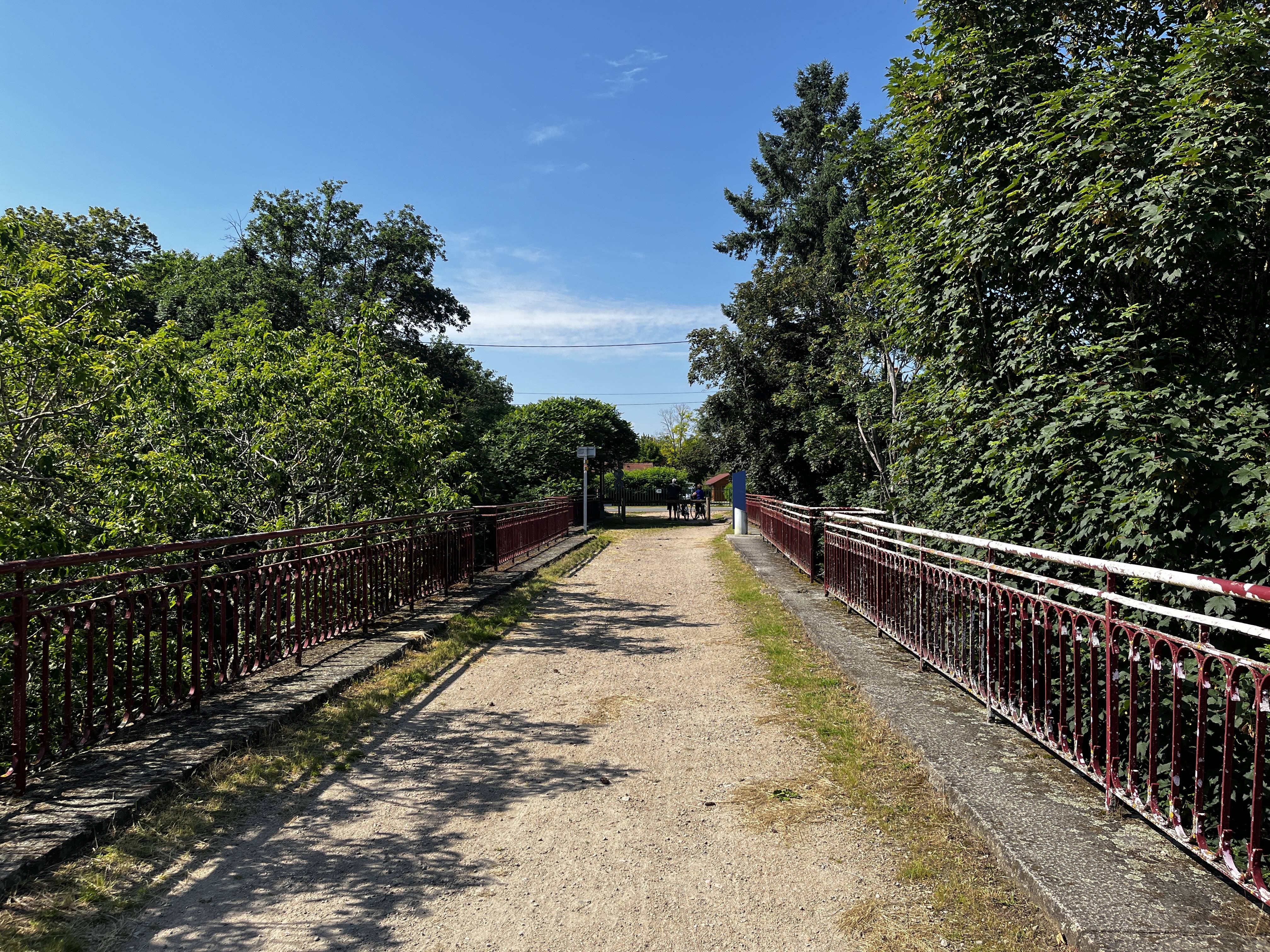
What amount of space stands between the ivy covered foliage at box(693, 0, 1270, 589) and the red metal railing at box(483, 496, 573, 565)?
23.8ft

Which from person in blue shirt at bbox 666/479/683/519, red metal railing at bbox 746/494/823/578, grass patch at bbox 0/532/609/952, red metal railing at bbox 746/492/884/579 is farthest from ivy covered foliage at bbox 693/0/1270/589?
person in blue shirt at bbox 666/479/683/519

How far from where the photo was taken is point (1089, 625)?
3289 mm

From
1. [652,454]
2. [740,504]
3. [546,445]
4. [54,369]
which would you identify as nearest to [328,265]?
[546,445]

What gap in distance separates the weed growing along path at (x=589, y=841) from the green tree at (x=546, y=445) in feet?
62.5

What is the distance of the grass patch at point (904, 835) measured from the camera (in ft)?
8.66

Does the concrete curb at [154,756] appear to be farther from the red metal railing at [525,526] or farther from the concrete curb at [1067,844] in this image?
the red metal railing at [525,526]

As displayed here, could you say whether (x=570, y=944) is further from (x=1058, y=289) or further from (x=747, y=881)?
(x=1058, y=289)

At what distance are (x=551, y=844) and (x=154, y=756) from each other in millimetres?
2300

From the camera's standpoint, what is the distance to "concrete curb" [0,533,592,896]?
10.1ft

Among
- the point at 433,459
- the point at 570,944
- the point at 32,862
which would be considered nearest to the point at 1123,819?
the point at 570,944

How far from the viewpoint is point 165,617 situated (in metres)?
4.50

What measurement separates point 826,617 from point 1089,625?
4.83 m

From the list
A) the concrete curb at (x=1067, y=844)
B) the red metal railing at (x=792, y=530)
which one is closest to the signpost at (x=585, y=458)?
the red metal railing at (x=792, y=530)

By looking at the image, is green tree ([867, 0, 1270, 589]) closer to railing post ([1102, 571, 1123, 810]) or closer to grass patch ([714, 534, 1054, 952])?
railing post ([1102, 571, 1123, 810])
